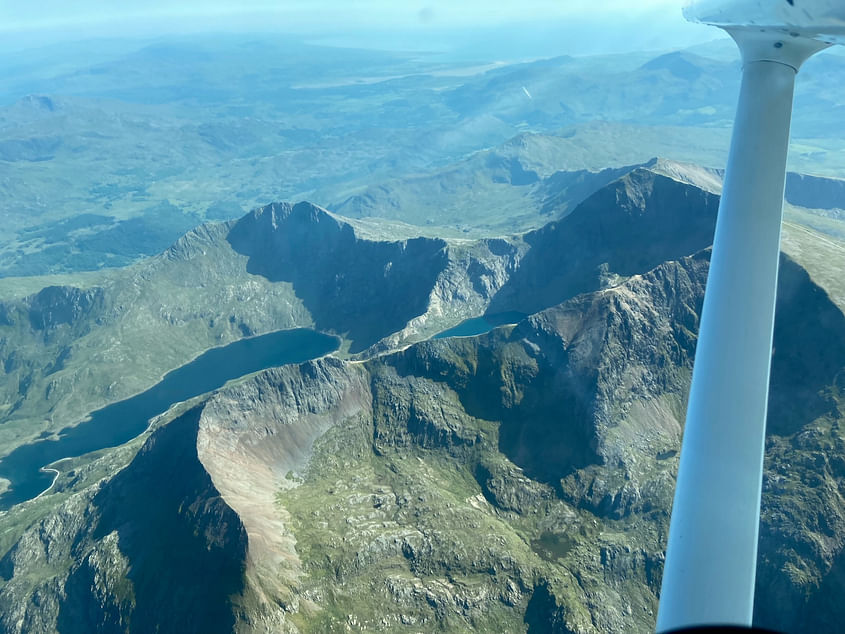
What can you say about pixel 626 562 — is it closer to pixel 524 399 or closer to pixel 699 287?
pixel 524 399

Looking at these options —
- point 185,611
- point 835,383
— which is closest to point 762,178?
point 185,611

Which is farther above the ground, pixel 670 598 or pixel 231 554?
pixel 670 598

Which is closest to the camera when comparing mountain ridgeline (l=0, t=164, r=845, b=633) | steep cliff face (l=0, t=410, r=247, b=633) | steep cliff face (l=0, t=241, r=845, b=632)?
steep cliff face (l=0, t=410, r=247, b=633)

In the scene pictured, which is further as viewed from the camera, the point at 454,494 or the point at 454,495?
the point at 454,494

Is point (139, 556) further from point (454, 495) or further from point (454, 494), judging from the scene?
point (454, 494)

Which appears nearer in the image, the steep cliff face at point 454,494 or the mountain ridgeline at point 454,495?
the mountain ridgeline at point 454,495

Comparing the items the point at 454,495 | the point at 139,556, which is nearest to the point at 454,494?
the point at 454,495

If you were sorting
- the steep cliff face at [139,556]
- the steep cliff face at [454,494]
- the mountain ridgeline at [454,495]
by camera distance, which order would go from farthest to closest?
the steep cliff face at [454,494] < the mountain ridgeline at [454,495] < the steep cliff face at [139,556]

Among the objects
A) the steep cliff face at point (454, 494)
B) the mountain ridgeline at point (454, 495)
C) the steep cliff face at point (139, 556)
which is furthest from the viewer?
the steep cliff face at point (454, 494)
